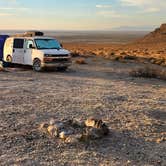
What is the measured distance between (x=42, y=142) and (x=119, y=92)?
723cm

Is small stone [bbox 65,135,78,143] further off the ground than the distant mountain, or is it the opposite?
small stone [bbox 65,135,78,143]

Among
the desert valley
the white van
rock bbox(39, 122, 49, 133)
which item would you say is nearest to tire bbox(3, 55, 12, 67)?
the white van

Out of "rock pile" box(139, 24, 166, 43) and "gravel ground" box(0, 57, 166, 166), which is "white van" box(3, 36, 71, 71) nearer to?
"gravel ground" box(0, 57, 166, 166)

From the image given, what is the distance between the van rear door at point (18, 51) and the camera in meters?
24.4

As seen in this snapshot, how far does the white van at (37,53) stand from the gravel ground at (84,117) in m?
2.91

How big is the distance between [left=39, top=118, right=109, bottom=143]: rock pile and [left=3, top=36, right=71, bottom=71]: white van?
13516mm

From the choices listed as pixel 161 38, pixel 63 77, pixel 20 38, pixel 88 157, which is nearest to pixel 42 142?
pixel 88 157

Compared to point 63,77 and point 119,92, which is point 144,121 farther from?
point 63,77

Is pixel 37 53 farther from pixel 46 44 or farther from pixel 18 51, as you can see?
pixel 18 51

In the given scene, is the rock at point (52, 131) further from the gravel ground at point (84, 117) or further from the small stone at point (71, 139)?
the small stone at point (71, 139)

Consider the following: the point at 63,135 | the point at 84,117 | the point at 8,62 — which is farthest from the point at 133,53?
the point at 63,135

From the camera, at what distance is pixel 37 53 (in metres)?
23.2

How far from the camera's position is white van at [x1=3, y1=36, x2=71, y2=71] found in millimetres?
22984

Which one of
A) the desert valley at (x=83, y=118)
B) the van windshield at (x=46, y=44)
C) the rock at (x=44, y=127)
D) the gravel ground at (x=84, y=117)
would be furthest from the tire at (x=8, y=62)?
the rock at (x=44, y=127)
